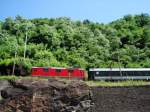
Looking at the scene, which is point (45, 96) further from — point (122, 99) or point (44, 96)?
point (122, 99)

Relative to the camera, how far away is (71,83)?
984 centimetres

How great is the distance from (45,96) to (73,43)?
4030cm

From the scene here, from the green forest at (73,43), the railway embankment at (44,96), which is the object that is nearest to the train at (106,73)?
the green forest at (73,43)

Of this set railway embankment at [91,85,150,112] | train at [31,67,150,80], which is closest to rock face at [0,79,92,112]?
railway embankment at [91,85,150,112]

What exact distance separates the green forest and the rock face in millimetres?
31697

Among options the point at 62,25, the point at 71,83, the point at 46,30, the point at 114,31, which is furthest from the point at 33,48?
the point at 71,83

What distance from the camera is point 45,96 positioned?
948 cm

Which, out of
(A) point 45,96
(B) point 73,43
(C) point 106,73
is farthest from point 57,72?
(A) point 45,96

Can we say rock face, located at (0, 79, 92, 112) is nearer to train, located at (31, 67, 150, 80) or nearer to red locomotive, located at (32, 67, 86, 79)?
train, located at (31, 67, 150, 80)

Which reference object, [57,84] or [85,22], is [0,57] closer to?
[85,22]

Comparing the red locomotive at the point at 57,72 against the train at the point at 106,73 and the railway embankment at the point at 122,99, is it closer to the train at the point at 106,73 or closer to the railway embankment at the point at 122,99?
the train at the point at 106,73

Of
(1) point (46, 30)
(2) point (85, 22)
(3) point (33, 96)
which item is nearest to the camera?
(3) point (33, 96)

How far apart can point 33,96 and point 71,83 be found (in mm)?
944

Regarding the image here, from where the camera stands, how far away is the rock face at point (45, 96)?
9359mm
